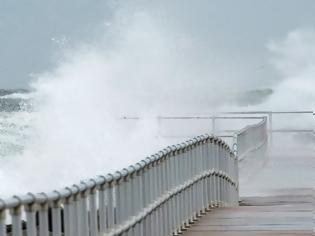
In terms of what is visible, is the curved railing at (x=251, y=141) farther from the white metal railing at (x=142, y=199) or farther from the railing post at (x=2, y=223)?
the railing post at (x=2, y=223)

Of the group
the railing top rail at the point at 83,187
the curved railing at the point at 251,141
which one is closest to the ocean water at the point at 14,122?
the curved railing at the point at 251,141

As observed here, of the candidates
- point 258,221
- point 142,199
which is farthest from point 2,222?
point 258,221

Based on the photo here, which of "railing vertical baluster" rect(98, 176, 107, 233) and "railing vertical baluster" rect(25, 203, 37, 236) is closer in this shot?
"railing vertical baluster" rect(25, 203, 37, 236)

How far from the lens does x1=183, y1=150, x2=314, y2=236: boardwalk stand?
12.7m

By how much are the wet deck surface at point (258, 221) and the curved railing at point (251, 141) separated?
238 centimetres

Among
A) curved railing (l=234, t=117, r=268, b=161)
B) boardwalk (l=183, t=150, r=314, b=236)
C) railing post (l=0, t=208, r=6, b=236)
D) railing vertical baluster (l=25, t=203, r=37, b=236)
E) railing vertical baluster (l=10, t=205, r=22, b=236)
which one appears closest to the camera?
railing post (l=0, t=208, r=6, b=236)

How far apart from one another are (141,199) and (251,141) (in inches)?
481

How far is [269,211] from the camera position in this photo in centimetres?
1530

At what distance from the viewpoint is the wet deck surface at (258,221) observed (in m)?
12.6

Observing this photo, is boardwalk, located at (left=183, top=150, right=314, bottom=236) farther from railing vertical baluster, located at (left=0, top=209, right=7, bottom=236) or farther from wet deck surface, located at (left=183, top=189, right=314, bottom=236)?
railing vertical baluster, located at (left=0, top=209, right=7, bottom=236)

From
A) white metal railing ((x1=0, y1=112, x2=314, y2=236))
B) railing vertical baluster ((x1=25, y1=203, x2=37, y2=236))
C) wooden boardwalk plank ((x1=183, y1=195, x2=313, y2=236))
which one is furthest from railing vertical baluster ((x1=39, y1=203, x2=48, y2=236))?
wooden boardwalk plank ((x1=183, y1=195, x2=313, y2=236))

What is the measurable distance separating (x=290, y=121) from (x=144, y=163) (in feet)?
131

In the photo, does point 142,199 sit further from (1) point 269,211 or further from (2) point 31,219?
(1) point 269,211

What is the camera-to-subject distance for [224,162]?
1648 cm
